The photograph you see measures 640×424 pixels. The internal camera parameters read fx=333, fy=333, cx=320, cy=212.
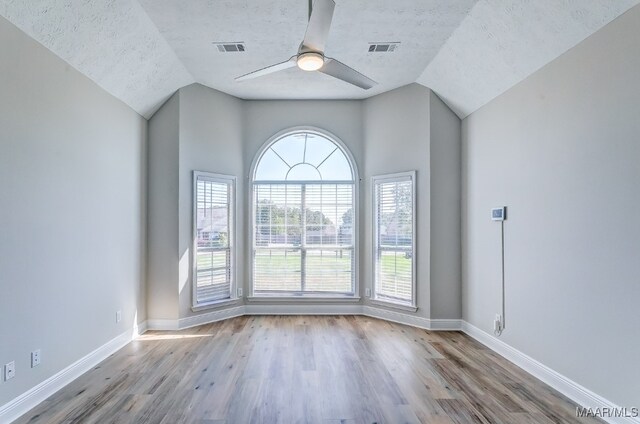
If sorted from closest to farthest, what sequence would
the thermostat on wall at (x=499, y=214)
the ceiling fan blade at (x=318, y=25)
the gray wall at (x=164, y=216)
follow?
the ceiling fan blade at (x=318, y=25) → the thermostat on wall at (x=499, y=214) → the gray wall at (x=164, y=216)

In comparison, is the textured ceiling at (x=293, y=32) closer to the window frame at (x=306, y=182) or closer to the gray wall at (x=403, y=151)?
the gray wall at (x=403, y=151)

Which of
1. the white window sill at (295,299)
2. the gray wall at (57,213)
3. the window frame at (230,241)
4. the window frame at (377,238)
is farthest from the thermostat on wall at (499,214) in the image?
the gray wall at (57,213)

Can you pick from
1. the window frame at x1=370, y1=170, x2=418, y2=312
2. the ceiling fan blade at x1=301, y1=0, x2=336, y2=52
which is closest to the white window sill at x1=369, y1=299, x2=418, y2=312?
the window frame at x1=370, y1=170, x2=418, y2=312

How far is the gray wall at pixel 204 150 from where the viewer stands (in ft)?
14.3

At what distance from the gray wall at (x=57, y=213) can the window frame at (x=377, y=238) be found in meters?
3.19

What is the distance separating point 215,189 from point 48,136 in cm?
215

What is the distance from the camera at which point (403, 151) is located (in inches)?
182

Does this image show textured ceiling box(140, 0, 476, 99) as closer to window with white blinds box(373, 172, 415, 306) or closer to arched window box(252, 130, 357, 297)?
arched window box(252, 130, 357, 297)

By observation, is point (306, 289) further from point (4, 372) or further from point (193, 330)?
point (4, 372)

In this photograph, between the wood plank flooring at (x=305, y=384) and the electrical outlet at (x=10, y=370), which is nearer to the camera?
the electrical outlet at (x=10, y=370)

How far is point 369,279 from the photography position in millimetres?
4941

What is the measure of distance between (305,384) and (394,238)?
2.46 metres

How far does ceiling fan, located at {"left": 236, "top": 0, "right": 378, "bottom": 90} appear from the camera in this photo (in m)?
2.10

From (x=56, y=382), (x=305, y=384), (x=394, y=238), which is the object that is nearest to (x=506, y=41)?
(x=394, y=238)
